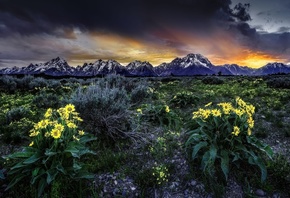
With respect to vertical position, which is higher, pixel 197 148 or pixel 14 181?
pixel 197 148

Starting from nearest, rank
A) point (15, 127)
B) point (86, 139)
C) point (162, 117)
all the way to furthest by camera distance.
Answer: point (86, 139), point (15, 127), point (162, 117)

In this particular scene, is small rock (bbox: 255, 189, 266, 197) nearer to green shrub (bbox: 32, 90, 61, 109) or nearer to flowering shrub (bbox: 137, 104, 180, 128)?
flowering shrub (bbox: 137, 104, 180, 128)

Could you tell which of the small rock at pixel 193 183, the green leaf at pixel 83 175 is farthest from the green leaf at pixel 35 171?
the small rock at pixel 193 183

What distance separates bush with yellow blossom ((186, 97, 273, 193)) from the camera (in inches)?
141

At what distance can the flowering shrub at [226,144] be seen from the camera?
359 centimetres

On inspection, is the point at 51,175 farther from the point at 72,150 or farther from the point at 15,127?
the point at 15,127

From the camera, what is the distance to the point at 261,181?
Answer: 3400 mm

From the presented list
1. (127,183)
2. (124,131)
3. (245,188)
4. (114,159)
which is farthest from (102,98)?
(245,188)

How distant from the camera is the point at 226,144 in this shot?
13.0ft

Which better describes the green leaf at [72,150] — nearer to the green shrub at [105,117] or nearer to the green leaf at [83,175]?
the green leaf at [83,175]

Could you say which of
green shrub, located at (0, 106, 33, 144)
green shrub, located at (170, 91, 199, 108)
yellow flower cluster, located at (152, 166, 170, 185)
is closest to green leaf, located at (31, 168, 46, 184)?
green shrub, located at (0, 106, 33, 144)

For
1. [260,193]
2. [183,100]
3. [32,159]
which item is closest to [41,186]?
[32,159]

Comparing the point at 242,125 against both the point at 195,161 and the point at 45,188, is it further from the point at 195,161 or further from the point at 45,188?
the point at 45,188

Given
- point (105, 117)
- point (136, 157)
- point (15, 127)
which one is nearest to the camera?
point (136, 157)
